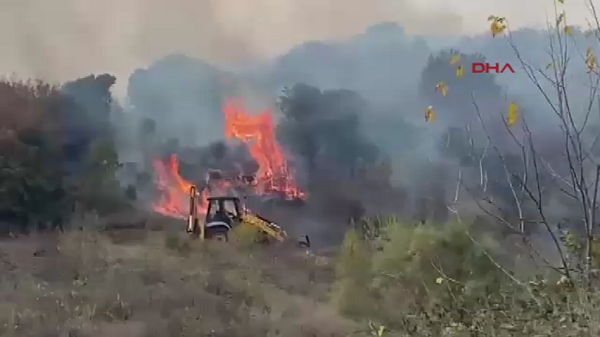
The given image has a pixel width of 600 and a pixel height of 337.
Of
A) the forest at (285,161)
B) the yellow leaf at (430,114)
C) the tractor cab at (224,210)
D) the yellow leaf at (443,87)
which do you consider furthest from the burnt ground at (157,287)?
the yellow leaf at (443,87)

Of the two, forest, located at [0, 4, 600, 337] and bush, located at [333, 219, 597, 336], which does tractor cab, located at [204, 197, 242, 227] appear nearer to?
forest, located at [0, 4, 600, 337]

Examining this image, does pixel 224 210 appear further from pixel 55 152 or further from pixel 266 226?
pixel 55 152

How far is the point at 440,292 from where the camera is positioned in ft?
10.3

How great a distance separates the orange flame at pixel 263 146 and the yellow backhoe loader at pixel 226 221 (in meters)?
0.16

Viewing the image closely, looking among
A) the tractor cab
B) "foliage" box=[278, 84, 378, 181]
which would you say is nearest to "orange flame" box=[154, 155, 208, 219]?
the tractor cab

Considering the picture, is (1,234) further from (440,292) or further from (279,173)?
(440,292)

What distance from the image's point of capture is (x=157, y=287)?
11.8ft

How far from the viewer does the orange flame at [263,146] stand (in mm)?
3820

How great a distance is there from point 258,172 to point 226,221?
317 millimetres

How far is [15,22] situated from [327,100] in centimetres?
171

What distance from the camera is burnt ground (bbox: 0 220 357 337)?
335 cm

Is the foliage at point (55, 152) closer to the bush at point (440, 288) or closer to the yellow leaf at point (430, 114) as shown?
the bush at point (440, 288)

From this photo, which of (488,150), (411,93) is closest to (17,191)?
(411,93)

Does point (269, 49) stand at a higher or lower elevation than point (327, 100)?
higher
